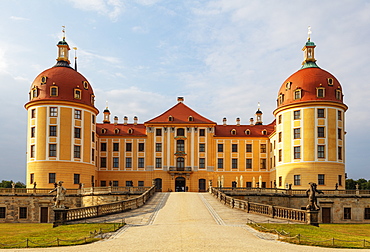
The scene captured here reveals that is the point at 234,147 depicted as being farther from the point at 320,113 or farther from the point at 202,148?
the point at 320,113

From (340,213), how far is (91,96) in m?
34.4

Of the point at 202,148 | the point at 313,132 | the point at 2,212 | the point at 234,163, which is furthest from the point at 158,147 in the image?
the point at 2,212

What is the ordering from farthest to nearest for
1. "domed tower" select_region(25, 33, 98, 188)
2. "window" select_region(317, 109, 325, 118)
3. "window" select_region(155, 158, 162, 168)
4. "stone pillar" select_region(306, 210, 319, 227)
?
"window" select_region(155, 158, 162, 168) → "window" select_region(317, 109, 325, 118) → "domed tower" select_region(25, 33, 98, 188) → "stone pillar" select_region(306, 210, 319, 227)

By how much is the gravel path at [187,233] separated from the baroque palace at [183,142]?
1940 centimetres

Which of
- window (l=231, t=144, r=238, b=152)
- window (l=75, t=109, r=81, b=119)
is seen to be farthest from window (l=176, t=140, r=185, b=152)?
window (l=75, t=109, r=81, b=119)

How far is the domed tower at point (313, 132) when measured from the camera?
168ft

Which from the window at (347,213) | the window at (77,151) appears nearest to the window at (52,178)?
the window at (77,151)

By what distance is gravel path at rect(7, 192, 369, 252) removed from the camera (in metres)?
18.0

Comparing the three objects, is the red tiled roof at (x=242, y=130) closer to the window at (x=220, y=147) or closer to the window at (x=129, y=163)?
the window at (x=220, y=147)

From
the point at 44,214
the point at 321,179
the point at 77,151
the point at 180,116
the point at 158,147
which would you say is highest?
the point at 180,116

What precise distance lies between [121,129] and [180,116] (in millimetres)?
9355

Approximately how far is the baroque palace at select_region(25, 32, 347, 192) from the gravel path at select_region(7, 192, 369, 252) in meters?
19.4

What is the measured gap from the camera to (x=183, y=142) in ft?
208

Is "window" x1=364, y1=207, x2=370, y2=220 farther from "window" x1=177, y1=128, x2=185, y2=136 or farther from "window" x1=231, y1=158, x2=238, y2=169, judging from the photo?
"window" x1=177, y1=128, x2=185, y2=136
